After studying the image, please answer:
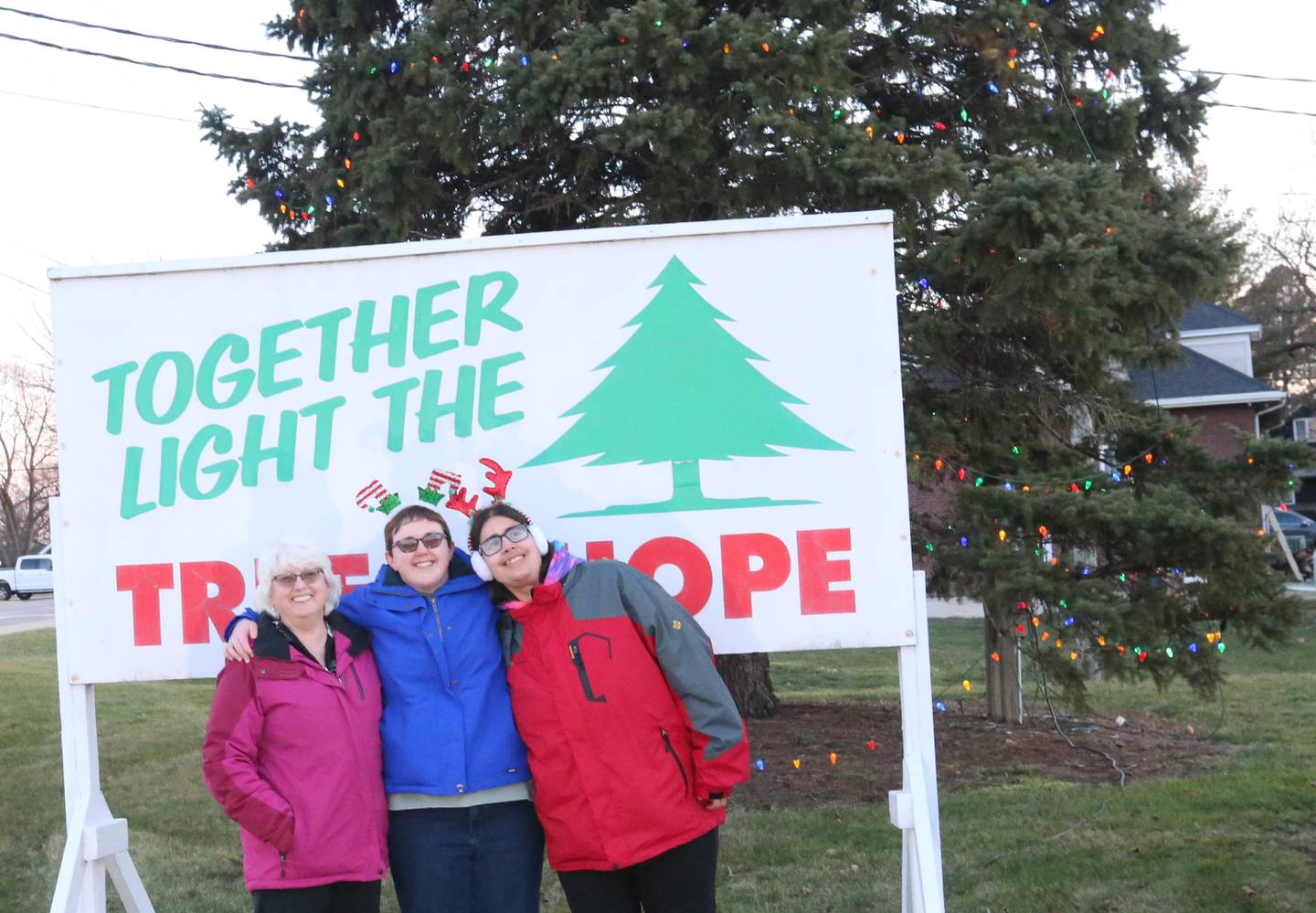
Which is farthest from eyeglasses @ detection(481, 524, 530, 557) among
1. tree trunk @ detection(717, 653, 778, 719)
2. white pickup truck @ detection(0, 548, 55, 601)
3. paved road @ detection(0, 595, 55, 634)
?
white pickup truck @ detection(0, 548, 55, 601)

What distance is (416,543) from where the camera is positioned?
3.21m

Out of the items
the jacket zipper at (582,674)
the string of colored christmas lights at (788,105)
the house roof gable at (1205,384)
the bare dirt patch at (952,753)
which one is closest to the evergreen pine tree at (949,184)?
the string of colored christmas lights at (788,105)

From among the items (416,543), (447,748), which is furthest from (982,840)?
(416,543)

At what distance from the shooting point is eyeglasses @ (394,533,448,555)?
3.21 meters

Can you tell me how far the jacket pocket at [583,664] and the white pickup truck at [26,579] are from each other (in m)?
38.5

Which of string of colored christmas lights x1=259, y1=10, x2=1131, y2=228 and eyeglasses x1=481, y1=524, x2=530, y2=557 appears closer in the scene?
eyeglasses x1=481, y1=524, x2=530, y2=557

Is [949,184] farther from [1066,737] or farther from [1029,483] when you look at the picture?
[1066,737]

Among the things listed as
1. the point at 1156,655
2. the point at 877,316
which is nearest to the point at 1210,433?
the point at 1156,655

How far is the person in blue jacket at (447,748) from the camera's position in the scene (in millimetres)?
3082

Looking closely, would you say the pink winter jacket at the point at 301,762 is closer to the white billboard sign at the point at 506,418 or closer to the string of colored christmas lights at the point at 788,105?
the white billboard sign at the point at 506,418

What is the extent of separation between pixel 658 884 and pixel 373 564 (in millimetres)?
1303

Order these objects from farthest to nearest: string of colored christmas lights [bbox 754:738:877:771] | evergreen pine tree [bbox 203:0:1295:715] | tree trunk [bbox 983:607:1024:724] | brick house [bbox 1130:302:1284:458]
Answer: brick house [bbox 1130:302:1284:458] → tree trunk [bbox 983:607:1024:724] → string of colored christmas lights [bbox 754:738:877:771] → evergreen pine tree [bbox 203:0:1295:715]

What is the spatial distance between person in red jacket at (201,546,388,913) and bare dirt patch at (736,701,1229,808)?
13.7 feet

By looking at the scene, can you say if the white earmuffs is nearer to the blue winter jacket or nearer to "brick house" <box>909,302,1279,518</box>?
the blue winter jacket
